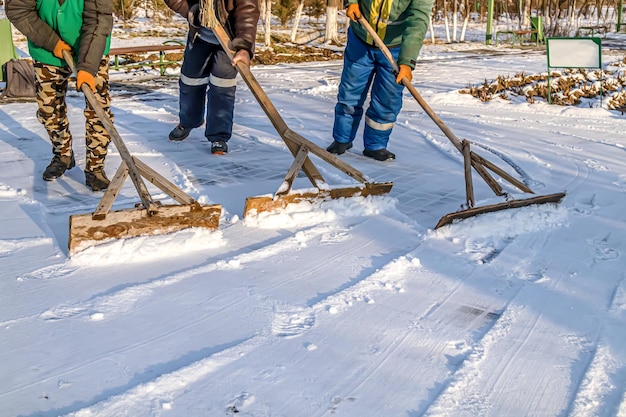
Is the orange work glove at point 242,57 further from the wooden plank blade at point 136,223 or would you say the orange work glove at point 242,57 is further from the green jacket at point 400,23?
the wooden plank blade at point 136,223

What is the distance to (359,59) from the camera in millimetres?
4977

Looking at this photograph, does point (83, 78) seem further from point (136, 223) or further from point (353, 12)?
point (353, 12)

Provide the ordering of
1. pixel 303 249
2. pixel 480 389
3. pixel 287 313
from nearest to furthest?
pixel 480 389
pixel 287 313
pixel 303 249

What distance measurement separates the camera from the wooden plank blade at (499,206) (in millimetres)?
3398

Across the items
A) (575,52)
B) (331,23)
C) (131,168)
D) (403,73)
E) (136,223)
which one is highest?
(331,23)

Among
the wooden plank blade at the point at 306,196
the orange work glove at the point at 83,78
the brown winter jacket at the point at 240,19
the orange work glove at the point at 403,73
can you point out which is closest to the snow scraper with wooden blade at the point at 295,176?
the wooden plank blade at the point at 306,196

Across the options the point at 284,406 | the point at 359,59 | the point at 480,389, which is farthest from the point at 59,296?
the point at 359,59

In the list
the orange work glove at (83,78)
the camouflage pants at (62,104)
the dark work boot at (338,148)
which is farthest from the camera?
the dark work boot at (338,148)

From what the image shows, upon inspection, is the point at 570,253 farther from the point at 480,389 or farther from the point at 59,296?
the point at 59,296

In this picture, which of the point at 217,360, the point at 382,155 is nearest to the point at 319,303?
the point at 217,360

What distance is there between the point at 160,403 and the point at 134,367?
228 mm

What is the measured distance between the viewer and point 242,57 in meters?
4.03

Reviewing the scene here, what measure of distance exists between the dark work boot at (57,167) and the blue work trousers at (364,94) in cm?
208

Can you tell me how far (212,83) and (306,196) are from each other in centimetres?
180
